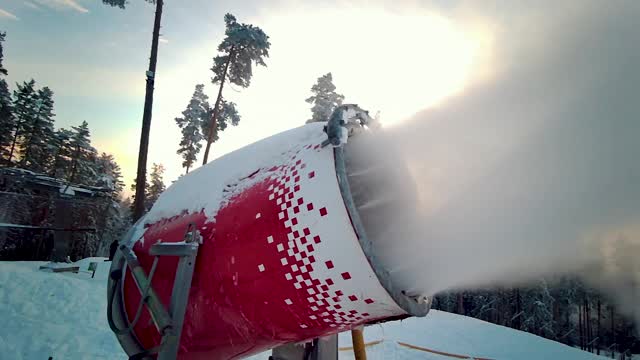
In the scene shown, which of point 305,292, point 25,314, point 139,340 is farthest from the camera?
point 25,314

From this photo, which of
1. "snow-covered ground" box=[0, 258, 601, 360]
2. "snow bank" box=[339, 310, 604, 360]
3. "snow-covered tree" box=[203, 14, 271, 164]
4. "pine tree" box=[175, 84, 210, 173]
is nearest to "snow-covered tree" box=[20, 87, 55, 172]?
"pine tree" box=[175, 84, 210, 173]

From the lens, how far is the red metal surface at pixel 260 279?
6.71 feet

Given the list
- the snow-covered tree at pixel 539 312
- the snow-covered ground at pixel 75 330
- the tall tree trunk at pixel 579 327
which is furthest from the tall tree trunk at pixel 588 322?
the snow-covered ground at pixel 75 330

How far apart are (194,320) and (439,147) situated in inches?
79.1

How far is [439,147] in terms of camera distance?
228 cm

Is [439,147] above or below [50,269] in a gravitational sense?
above

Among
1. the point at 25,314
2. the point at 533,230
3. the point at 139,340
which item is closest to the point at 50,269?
the point at 25,314

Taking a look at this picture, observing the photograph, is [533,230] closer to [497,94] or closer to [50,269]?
[497,94]

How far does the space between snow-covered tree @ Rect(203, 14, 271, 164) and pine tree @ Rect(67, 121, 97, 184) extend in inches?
1402

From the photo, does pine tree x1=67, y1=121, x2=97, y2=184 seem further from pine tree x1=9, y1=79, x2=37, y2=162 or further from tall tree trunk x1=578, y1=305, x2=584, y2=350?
tall tree trunk x1=578, y1=305, x2=584, y2=350

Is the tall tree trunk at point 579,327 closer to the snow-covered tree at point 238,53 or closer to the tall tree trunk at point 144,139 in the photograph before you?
the snow-covered tree at point 238,53

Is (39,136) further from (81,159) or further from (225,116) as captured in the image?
(225,116)

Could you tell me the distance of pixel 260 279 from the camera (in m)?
2.24

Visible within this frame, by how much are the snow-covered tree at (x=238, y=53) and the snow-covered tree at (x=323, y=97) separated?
6603mm
